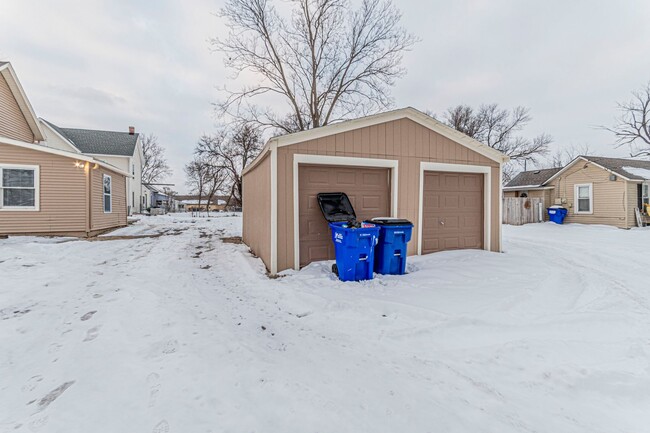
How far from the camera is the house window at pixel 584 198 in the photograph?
14.4 meters

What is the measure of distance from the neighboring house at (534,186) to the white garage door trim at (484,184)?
44.0 feet

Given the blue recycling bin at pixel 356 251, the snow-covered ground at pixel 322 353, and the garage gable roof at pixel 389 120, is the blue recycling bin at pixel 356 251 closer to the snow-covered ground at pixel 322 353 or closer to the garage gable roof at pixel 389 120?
the snow-covered ground at pixel 322 353

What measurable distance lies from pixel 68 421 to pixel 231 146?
89.5 feet

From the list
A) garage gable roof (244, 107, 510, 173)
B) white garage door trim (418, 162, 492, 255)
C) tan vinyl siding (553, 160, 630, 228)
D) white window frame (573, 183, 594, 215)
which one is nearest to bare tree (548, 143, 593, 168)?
tan vinyl siding (553, 160, 630, 228)

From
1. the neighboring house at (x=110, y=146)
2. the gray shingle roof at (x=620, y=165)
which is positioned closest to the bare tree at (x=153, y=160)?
the neighboring house at (x=110, y=146)

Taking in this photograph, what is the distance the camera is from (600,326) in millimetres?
2934

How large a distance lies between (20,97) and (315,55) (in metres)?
13.7

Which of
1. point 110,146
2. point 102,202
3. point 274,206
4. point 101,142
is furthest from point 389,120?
point 101,142

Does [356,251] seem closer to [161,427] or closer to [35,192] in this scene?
[161,427]

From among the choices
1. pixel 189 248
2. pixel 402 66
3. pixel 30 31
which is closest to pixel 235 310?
pixel 189 248

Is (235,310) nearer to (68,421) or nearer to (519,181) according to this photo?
(68,421)

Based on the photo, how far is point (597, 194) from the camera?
14.1 m

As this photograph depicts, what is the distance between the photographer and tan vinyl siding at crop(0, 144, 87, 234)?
27.4 ft

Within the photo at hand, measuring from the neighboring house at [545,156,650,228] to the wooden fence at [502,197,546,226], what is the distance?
906 mm
